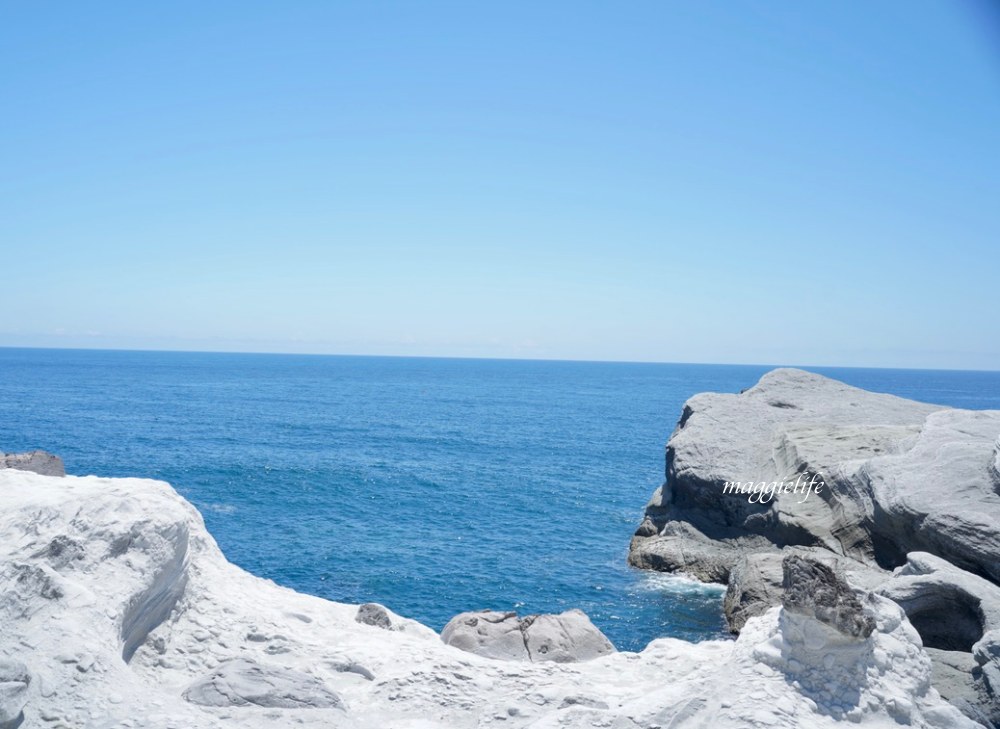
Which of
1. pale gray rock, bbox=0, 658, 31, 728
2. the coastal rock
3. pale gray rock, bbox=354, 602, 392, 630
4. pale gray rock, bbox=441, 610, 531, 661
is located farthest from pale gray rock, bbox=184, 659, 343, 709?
the coastal rock

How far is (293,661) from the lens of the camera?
15.9 meters

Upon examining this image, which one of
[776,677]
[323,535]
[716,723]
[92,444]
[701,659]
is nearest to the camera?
[716,723]

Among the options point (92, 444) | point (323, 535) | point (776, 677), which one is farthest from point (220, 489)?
point (776, 677)

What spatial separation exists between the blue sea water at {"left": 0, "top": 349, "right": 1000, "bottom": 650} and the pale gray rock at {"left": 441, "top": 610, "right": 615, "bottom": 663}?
786 cm

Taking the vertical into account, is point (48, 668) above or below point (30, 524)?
below

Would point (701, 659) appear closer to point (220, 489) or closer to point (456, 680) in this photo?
point (456, 680)

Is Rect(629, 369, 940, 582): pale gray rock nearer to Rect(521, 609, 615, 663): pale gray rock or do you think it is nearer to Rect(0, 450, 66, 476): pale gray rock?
Rect(521, 609, 615, 663): pale gray rock

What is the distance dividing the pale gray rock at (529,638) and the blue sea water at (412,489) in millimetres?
7859

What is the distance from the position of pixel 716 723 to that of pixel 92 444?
207ft

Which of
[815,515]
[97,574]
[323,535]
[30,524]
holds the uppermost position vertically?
[30,524]

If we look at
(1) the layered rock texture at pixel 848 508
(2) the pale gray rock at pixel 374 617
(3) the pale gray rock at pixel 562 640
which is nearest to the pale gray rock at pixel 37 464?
(2) the pale gray rock at pixel 374 617

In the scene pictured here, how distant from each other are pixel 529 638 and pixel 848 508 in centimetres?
1799

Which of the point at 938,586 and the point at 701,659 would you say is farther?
the point at 938,586

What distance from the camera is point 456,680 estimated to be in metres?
15.5
